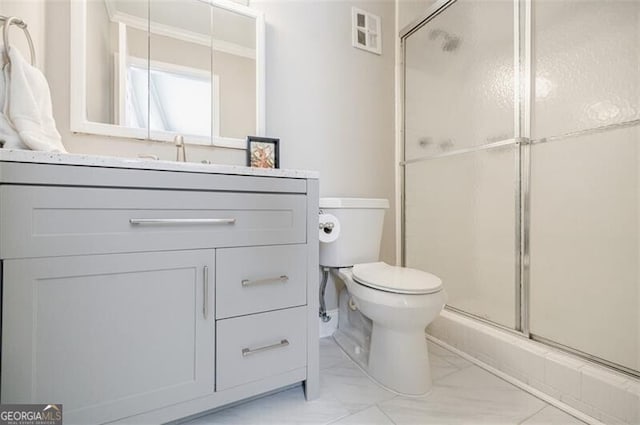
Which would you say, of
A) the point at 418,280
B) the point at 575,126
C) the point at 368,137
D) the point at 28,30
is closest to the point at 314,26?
the point at 368,137

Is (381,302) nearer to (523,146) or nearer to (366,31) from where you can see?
(523,146)

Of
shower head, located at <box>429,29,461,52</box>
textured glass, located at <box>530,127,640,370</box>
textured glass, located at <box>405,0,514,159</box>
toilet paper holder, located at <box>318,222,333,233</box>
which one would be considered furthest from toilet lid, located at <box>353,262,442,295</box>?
shower head, located at <box>429,29,461,52</box>

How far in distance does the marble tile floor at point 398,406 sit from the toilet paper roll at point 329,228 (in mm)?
614

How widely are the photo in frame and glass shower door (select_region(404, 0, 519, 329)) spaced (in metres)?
0.93

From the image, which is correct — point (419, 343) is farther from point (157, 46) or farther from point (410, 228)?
point (157, 46)

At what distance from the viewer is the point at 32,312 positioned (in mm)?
685

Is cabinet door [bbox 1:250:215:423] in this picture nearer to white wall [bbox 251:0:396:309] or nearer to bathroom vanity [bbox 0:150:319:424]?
bathroom vanity [bbox 0:150:319:424]

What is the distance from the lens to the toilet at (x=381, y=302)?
1.09m

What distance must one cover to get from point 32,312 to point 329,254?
3.59 feet

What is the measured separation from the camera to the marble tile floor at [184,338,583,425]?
3.18ft

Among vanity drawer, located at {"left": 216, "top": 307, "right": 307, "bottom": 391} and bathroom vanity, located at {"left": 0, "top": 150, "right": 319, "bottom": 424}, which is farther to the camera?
vanity drawer, located at {"left": 216, "top": 307, "right": 307, "bottom": 391}

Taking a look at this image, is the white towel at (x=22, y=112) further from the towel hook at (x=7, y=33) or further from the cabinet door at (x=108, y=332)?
the cabinet door at (x=108, y=332)

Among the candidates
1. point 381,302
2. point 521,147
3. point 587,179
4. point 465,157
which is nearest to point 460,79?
point 465,157

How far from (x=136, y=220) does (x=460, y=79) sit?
1.70 m
